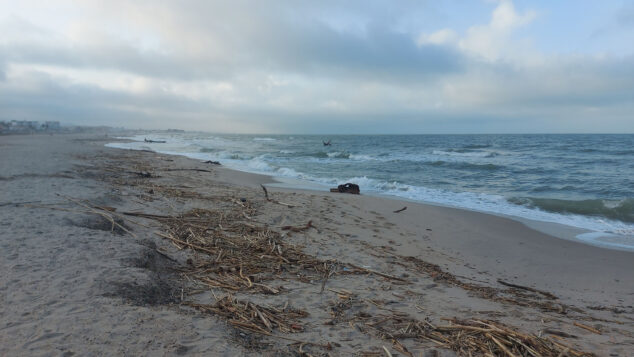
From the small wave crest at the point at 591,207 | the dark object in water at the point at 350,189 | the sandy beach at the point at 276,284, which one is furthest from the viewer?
the dark object in water at the point at 350,189

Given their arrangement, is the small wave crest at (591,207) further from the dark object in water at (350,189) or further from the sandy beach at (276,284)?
the dark object in water at (350,189)

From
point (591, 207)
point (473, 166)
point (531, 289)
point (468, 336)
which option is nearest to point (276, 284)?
point (468, 336)

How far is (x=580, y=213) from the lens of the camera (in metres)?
10.5

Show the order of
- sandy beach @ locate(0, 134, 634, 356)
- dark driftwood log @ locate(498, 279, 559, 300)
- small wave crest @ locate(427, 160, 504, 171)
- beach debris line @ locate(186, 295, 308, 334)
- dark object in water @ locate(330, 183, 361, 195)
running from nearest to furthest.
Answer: sandy beach @ locate(0, 134, 634, 356)
beach debris line @ locate(186, 295, 308, 334)
dark driftwood log @ locate(498, 279, 559, 300)
dark object in water @ locate(330, 183, 361, 195)
small wave crest @ locate(427, 160, 504, 171)

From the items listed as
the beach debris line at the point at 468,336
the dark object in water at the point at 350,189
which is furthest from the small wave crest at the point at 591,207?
the beach debris line at the point at 468,336

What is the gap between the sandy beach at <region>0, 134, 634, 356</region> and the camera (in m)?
2.58

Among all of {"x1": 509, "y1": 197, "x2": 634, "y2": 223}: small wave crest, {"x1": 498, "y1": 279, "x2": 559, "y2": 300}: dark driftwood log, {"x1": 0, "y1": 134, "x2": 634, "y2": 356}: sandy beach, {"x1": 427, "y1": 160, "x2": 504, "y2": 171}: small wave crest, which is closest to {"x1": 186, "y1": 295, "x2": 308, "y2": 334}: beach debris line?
{"x1": 0, "y1": 134, "x2": 634, "y2": 356}: sandy beach

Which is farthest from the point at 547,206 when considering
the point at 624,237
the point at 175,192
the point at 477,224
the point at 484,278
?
the point at 175,192

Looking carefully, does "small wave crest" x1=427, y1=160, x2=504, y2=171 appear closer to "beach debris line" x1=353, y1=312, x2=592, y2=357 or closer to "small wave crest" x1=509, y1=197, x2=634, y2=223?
"small wave crest" x1=509, y1=197, x2=634, y2=223

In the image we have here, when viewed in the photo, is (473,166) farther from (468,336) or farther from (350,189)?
(468,336)

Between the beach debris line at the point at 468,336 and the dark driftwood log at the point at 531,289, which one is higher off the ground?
the beach debris line at the point at 468,336

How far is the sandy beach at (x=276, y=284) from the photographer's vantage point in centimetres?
258

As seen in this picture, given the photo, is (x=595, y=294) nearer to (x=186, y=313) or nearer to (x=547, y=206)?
(x=186, y=313)

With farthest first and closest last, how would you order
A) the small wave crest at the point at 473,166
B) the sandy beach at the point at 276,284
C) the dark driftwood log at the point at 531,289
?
the small wave crest at the point at 473,166 → the dark driftwood log at the point at 531,289 → the sandy beach at the point at 276,284
